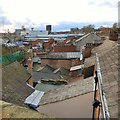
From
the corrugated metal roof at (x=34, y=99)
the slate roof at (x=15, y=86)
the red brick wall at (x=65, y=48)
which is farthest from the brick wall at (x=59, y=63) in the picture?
the corrugated metal roof at (x=34, y=99)

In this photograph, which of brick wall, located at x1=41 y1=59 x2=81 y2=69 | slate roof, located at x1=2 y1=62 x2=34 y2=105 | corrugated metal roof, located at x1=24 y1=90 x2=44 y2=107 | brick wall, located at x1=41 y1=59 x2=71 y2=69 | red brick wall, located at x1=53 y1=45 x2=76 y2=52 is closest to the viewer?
corrugated metal roof, located at x1=24 y1=90 x2=44 y2=107

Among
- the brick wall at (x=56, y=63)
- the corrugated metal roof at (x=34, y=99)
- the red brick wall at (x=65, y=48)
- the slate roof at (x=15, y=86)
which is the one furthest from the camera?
the red brick wall at (x=65, y=48)

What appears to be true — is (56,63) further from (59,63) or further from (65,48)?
(65,48)

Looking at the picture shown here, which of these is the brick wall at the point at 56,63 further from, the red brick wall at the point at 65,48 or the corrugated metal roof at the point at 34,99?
the corrugated metal roof at the point at 34,99

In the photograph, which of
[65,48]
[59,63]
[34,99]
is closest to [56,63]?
[59,63]

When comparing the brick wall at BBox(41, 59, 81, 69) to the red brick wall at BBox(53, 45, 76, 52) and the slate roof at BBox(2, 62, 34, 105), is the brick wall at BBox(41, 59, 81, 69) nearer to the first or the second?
the red brick wall at BBox(53, 45, 76, 52)

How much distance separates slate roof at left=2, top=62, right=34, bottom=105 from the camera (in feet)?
35.0

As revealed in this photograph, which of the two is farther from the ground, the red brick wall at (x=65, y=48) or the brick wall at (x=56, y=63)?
the red brick wall at (x=65, y=48)

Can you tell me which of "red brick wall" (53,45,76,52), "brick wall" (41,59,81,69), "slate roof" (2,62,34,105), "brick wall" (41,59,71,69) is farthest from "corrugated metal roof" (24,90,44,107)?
"red brick wall" (53,45,76,52)

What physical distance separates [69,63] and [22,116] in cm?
2324

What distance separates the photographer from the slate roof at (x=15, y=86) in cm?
1067

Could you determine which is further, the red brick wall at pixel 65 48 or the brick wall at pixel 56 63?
the red brick wall at pixel 65 48

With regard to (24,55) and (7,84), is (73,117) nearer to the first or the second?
(7,84)

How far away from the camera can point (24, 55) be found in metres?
33.8
